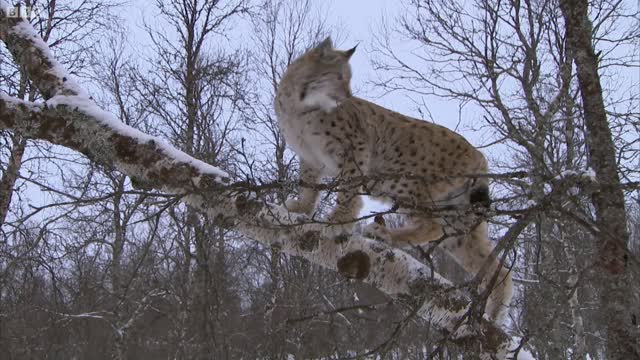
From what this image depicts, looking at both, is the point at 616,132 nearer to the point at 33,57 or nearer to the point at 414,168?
the point at 414,168

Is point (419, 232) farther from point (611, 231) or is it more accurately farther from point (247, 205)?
point (611, 231)

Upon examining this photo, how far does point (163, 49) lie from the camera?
14.2 m

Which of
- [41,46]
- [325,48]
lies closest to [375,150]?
[325,48]

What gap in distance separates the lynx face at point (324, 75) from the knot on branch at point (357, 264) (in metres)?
2.33

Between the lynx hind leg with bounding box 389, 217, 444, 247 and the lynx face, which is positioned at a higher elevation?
the lynx face

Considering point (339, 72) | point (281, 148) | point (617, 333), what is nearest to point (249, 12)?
point (281, 148)

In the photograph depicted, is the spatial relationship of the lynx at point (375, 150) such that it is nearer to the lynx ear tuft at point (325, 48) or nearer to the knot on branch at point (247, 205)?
the lynx ear tuft at point (325, 48)

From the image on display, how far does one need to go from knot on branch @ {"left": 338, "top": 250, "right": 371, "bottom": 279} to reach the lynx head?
91.1 inches

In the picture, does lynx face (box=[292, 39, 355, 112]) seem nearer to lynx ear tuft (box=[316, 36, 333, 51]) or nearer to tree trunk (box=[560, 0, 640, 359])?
lynx ear tuft (box=[316, 36, 333, 51])

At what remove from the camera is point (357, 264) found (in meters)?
3.44

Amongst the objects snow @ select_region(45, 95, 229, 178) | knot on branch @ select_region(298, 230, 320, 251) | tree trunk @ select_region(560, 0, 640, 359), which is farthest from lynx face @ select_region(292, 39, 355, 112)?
tree trunk @ select_region(560, 0, 640, 359)

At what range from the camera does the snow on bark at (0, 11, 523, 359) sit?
3.25 m

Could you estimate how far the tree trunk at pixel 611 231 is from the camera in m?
2.61

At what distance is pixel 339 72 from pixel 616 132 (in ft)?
9.33
